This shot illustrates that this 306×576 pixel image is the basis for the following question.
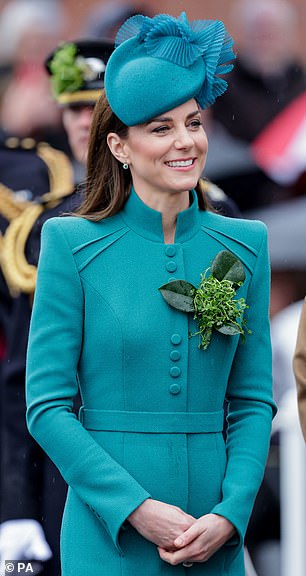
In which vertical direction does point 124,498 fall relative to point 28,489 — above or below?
above

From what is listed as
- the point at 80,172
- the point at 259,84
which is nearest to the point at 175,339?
the point at 80,172

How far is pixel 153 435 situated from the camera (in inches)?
150

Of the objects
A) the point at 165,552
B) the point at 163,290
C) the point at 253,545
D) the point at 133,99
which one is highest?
the point at 133,99

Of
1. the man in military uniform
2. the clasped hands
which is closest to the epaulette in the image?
the man in military uniform

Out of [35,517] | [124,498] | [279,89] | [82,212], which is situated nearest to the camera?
[124,498]

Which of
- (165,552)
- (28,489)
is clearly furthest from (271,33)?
(165,552)

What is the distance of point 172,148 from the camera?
3869 mm

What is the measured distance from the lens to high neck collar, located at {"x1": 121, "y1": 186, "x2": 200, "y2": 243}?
13.0 feet

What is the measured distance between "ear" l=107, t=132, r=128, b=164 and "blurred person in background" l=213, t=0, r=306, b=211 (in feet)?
14.3

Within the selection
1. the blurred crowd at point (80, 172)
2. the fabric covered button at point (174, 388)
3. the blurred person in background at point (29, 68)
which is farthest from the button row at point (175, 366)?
the blurred person in background at point (29, 68)

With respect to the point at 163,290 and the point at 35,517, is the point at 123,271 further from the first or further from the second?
the point at 35,517

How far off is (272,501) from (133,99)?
2629 millimetres

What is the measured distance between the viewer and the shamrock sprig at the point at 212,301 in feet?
12.7

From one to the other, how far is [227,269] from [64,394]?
524 mm
